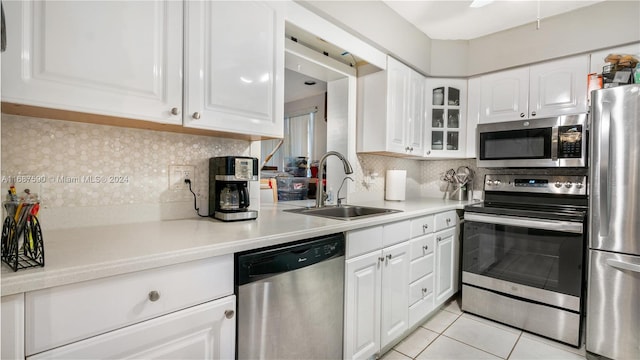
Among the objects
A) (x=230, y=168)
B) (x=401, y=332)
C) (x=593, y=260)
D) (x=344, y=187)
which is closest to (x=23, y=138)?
(x=230, y=168)

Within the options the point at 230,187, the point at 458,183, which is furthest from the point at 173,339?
the point at 458,183

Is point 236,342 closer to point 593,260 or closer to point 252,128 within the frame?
point 252,128

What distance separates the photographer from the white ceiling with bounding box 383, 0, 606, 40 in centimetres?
227

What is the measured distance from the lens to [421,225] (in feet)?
6.93

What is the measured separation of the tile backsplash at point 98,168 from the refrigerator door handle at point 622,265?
7.81 feet

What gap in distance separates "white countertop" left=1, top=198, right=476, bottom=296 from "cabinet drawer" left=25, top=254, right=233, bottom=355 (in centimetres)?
4

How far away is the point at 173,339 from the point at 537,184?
9.11 feet

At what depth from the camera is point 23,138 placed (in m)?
1.13

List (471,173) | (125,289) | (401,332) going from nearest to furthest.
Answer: (125,289) → (401,332) → (471,173)

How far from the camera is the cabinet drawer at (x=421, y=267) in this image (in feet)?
6.68

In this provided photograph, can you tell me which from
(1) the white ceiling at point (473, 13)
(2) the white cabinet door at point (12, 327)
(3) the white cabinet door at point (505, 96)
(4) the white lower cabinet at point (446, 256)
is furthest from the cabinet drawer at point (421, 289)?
(1) the white ceiling at point (473, 13)

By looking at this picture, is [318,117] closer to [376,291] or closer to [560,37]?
[560,37]

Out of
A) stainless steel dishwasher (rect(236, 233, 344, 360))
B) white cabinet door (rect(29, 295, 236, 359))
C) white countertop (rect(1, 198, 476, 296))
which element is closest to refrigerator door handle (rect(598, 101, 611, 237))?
white countertop (rect(1, 198, 476, 296))

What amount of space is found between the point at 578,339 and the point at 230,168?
244cm
